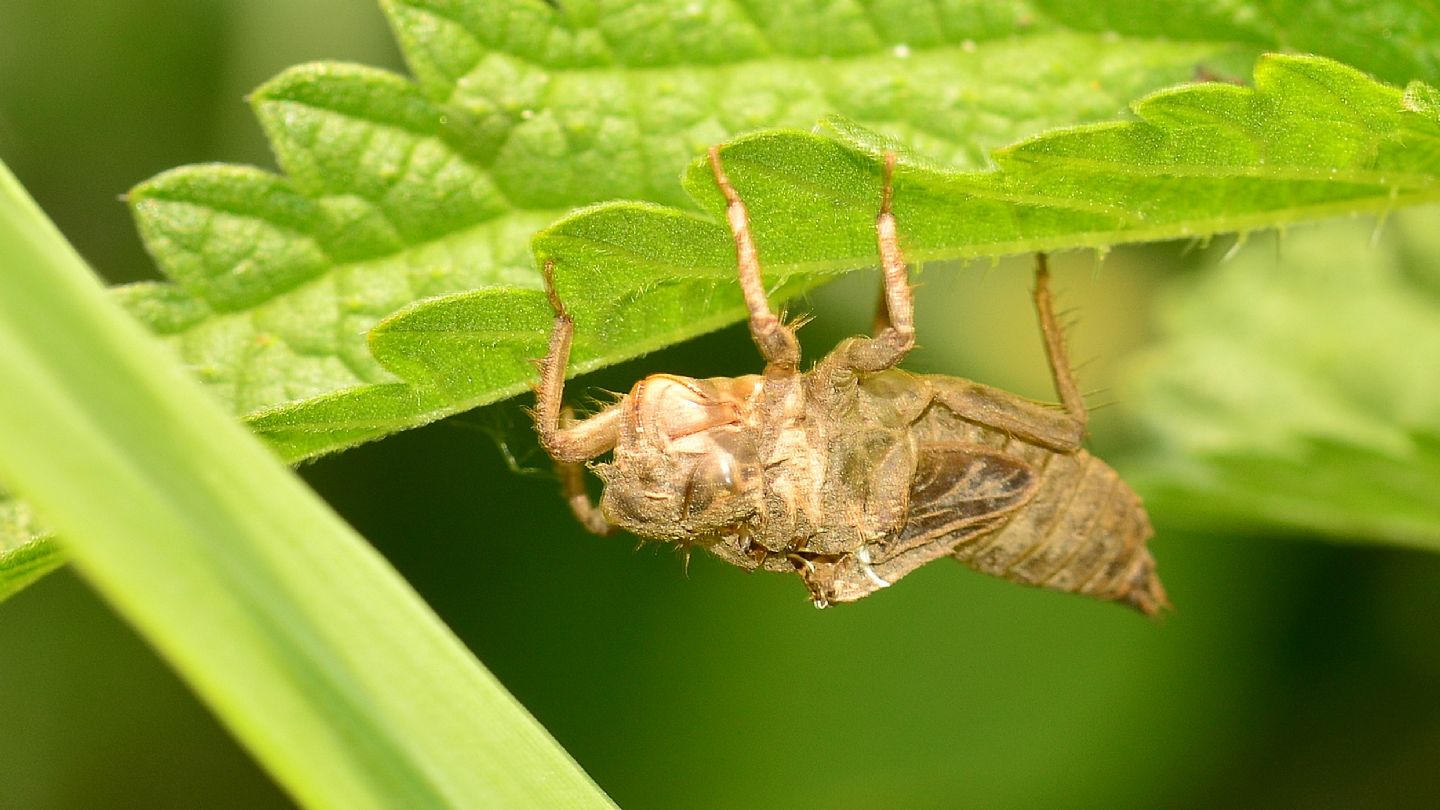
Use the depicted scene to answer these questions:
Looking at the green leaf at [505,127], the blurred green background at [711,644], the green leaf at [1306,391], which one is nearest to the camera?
the green leaf at [505,127]

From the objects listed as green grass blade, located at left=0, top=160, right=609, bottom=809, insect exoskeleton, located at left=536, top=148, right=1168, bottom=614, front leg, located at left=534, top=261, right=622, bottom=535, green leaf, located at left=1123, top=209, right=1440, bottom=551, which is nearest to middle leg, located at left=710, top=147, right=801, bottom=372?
insect exoskeleton, located at left=536, top=148, right=1168, bottom=614

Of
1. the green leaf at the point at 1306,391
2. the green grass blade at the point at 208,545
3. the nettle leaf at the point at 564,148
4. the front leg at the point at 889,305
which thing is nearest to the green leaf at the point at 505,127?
the nettle leaf at the point at 564,148

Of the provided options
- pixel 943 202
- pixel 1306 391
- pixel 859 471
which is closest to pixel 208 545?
pixel 943 202

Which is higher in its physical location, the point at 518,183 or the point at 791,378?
the point at 518,183

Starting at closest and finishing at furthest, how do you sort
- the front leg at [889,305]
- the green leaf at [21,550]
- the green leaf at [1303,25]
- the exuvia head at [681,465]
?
the green leaf at [21,550] → the front leg at [889,305] → the green leaf at [1303,25] → the exuvia head at [681,465]

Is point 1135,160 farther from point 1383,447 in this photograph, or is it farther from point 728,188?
point 1383,447

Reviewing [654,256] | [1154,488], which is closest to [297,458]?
[654,256]

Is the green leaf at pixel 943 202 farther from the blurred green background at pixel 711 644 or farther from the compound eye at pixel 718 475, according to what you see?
the blurred green background at pixel 711 644
